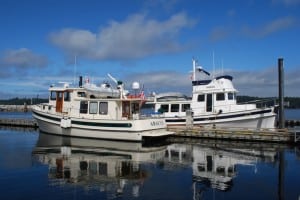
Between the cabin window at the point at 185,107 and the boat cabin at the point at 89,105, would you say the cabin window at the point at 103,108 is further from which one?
the cabin window at the point at 185,107

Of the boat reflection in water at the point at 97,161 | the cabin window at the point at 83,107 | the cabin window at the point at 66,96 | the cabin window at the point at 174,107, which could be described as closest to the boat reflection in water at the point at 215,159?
the boat reflection in water at the point at 97,161

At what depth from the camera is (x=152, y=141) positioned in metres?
24.9

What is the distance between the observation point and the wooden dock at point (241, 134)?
74.8 feet

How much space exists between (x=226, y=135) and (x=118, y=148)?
7638 millimetres

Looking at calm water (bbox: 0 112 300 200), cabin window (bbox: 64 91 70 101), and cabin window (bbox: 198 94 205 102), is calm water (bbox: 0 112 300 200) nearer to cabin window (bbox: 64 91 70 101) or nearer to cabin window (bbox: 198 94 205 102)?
cabin window (bbox: 64 91 70 101)

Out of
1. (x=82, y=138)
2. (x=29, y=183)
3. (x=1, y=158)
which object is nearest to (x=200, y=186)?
(x=29, y=183)

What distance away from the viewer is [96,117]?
25.9 m

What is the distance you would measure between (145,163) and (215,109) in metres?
12.4

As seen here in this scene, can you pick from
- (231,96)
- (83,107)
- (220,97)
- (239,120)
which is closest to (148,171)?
(83,107)

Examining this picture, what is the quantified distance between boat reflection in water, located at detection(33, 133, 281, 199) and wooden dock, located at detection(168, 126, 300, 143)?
117 cm

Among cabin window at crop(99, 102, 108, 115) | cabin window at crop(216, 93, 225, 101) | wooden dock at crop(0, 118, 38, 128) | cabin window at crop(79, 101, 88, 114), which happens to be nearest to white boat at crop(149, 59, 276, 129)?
cabin window at crop(216, 93, 225, 101)

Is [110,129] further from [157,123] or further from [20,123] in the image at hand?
[20,123]

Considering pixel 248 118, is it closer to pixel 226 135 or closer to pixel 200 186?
pixel 226 135

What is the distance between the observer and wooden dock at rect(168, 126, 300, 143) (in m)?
22.8
